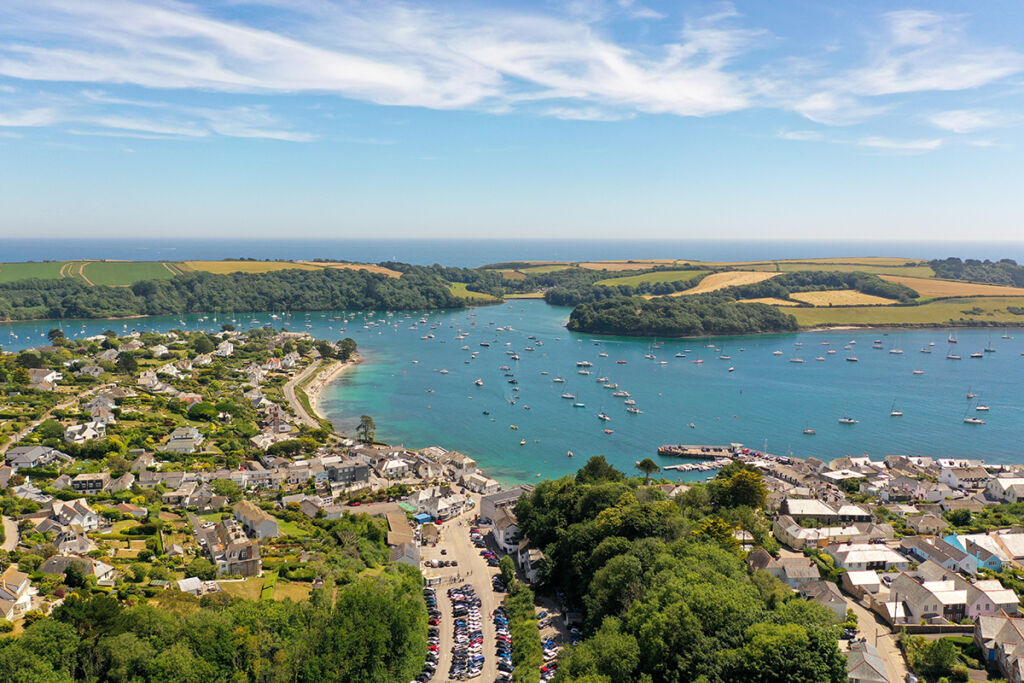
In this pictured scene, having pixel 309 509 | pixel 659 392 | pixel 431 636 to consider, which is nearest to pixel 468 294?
pixel 659 392

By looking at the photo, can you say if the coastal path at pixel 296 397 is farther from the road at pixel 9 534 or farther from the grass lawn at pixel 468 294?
the grass lawn at pixel 468 294

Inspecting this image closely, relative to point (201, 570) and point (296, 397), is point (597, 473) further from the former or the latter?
point (296, 397)

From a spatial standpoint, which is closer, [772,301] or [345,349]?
[345,349]

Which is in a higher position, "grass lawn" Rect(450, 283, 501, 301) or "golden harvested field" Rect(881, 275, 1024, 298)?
"golden harvested field" Rect(881, 275, 1024, 298)

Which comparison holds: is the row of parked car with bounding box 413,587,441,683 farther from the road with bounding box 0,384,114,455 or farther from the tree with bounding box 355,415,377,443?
the road with bounding box 0,384,114,455

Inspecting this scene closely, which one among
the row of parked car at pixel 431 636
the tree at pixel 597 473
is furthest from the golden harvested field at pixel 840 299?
the row of parked car at pixel 431 636

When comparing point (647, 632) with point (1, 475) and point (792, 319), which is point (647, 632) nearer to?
point (1, 475)

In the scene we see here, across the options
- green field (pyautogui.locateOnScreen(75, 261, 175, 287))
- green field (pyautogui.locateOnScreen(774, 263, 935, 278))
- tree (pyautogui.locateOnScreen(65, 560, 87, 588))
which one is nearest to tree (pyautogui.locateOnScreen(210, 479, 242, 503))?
tree (pyautogui.locateOnScreen(65, 560, 87, 588))
